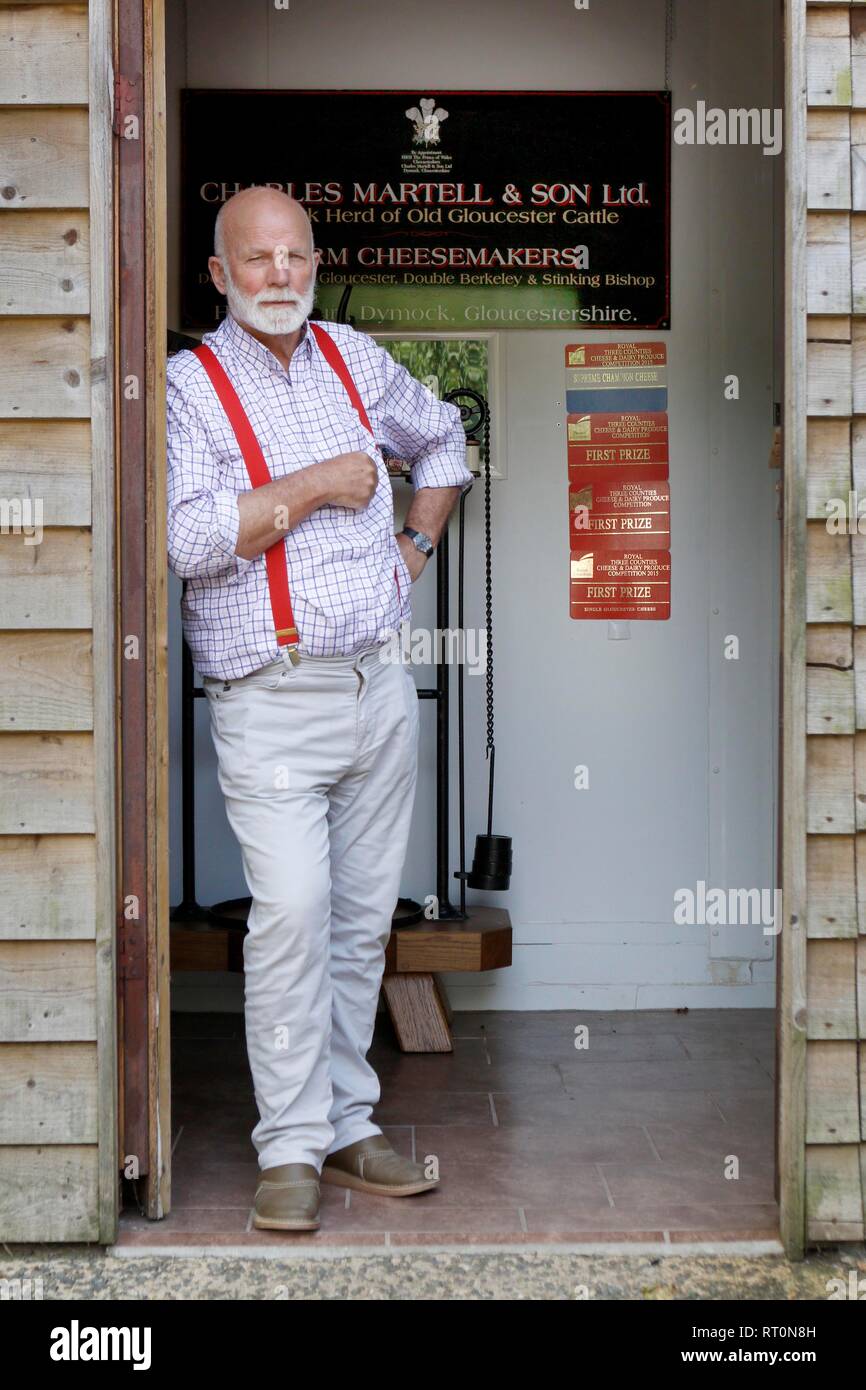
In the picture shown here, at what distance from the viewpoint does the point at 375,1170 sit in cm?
298

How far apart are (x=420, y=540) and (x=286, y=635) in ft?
2.04

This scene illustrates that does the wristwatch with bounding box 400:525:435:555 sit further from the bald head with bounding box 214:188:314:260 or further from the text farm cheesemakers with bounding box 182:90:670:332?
the text farm cheesemakers with bounding box 182:90:670:332

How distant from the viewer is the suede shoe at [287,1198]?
275 centimetres

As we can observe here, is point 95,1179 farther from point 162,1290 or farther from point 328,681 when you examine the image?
point 328,681

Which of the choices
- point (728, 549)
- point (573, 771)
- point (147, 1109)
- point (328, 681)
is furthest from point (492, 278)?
point (147, 1109)

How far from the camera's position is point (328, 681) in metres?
2.88

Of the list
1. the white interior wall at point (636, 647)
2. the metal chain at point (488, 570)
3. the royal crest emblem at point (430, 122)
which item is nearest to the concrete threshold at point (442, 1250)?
the white interior wall at point (636, 647)

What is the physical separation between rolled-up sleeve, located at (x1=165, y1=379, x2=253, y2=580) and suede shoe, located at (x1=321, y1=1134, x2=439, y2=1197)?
119cm

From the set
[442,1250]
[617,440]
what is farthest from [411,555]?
[442,1250]

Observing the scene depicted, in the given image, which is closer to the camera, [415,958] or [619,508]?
[415,958]

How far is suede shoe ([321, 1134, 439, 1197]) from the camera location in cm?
296

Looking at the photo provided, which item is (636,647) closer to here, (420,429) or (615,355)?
(615,355)

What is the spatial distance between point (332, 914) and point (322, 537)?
2.57 feet

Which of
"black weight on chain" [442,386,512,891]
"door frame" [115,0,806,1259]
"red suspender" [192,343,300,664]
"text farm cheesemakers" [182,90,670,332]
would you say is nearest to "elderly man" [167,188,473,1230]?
"red suspender" [192,343,300,664]
